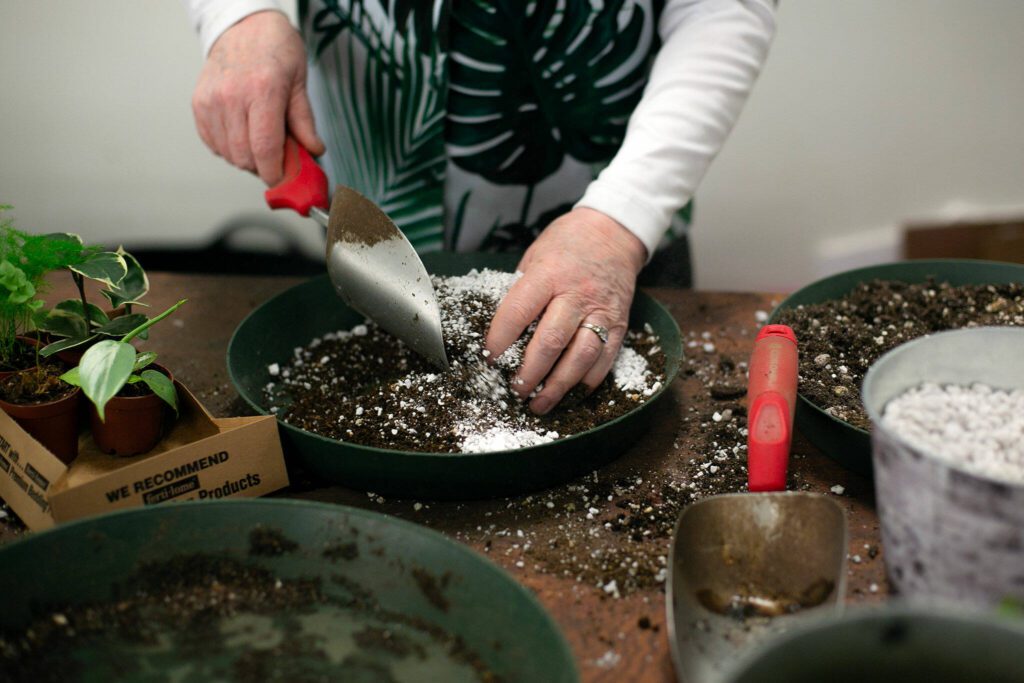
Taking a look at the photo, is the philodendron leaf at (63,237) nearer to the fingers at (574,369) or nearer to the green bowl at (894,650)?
the fingers at (574,369)

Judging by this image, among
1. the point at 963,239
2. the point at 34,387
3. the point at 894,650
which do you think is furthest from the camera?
the point at 963,239

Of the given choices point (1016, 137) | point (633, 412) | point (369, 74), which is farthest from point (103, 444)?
point (1016, 137)

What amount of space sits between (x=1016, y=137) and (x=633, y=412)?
6.61 ft

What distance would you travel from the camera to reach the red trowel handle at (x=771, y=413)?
788 millimetres

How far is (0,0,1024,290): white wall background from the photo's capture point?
2.21 m

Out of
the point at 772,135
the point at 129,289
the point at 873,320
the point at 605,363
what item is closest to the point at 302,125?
the point at 129,289

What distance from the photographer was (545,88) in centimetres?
131

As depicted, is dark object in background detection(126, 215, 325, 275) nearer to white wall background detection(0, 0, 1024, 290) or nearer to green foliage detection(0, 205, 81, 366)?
white wall background detection(0, 0, 1024, 290)

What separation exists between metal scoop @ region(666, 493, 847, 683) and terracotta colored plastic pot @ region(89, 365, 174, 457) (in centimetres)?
57

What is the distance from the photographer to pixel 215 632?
0.71 meters

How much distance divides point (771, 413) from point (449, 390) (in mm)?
387

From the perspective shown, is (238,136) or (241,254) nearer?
(238,136)

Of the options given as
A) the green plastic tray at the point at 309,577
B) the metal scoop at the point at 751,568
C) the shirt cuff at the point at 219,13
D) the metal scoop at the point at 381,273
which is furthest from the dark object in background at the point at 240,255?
the metal scoop at the point at 751,568

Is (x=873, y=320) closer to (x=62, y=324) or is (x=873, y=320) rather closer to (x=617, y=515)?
(x=617, y=515)
